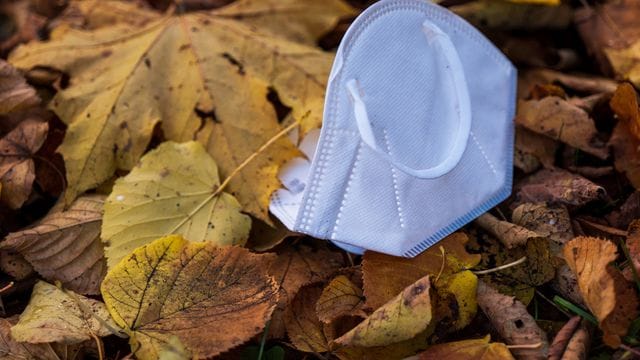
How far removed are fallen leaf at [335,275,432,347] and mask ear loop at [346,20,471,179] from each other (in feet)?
0.77

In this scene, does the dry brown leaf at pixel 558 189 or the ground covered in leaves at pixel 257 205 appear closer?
the ground covered in leaves at pixel 257 205

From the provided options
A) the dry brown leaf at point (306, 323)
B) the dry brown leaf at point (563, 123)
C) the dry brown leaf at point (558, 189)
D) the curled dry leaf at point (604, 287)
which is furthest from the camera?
the dry brown leaf at point (563, 123)

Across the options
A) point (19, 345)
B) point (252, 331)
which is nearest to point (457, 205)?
point (252, 331)

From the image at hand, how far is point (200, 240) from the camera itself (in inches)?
49.4

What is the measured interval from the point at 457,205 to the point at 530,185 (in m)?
0.20

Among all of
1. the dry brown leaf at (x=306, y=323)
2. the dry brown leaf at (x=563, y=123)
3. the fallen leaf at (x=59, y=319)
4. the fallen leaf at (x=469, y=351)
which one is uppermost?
the dry brown leaf at (x=563, y=123)

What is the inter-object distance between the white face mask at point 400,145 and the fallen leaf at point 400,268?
0.07 feet

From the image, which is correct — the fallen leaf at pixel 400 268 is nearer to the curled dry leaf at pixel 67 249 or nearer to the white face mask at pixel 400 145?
the white face mask at pixel 400 145

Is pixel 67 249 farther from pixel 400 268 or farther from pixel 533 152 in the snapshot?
pixel 533 152

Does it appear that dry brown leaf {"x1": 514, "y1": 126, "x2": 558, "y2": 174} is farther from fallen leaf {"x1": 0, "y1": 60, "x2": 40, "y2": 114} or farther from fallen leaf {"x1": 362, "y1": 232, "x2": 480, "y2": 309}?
fallen leaf {"x1": 0, "y1": 60, "x2": 40, "y2": 114}

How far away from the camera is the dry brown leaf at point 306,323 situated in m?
1.13

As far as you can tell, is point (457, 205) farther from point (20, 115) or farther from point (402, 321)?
point (20, 115)

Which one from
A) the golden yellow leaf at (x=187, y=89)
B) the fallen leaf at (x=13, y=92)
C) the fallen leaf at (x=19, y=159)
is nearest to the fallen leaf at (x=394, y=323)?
the golden yellow leaf at (x=187, y=89)

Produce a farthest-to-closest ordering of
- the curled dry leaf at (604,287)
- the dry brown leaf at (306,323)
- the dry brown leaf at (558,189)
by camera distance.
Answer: the dry brown leaf at (558,189), the dry brown leaf at (306,323), the curled dry leaf at (604,287)
